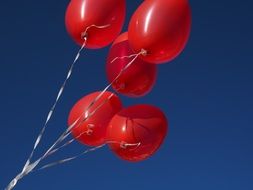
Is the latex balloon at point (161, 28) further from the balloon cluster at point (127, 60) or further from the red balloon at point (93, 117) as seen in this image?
the red balloon at point (93, 117)

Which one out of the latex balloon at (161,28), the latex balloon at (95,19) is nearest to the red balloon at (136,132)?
the latex balloon at (161,28)

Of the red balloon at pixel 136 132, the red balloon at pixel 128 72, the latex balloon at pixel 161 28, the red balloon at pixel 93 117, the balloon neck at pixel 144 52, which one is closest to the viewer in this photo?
the latex balloon at pixel 161 28

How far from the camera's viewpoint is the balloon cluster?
3.83 m

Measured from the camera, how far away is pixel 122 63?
4.25m

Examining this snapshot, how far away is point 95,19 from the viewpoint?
13.2 feet

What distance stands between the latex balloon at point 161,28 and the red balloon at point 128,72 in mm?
252

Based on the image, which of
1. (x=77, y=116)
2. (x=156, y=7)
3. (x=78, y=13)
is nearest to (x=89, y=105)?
(x=77, y=116)

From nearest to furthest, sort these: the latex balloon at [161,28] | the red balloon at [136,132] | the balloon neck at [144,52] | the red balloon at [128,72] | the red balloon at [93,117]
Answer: the latex balloon at [161,28], the balloon neck at [144,52], the red balloon at [136,132], the red balloon at [128,72], the red balloon at [93,117]

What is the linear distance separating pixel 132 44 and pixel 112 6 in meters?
0.39

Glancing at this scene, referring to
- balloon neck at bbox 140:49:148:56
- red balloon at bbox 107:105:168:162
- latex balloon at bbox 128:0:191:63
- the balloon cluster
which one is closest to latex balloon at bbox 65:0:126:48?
the balloon cluster

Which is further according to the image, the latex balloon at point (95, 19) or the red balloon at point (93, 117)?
the red balloon at point (93, 117)

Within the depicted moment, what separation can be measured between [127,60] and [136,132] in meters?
0.66

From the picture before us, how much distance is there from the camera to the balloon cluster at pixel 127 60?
3.83m

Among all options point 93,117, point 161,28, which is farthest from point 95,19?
point 93,117
